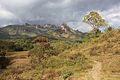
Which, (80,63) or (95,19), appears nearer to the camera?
(80,63)

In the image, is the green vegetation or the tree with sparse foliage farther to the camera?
the tree with sparse foliage

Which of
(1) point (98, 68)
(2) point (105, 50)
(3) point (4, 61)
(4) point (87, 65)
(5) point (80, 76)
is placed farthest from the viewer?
(3) point (4, 61)

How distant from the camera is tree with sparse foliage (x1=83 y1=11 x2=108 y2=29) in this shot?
323ft

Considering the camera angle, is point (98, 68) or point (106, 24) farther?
Answer: point (106, 24)

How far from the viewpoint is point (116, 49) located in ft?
194

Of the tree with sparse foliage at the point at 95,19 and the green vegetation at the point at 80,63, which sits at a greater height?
the tree with sparse foliage at the point at 95,19

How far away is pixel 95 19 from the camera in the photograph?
99.1 m

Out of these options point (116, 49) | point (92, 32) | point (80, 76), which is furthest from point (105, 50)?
point (92, 32)

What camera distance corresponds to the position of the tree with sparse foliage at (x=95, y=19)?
98375 mm

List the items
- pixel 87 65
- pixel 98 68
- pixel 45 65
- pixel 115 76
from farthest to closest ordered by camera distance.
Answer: pixel 45 65 < pixel 87 65 < pixel 98 68 < pixel 115 76

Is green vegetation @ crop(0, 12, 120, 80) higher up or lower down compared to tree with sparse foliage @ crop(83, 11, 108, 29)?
lower down

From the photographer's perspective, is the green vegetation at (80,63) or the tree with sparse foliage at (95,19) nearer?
the green vegetation at (80,63)

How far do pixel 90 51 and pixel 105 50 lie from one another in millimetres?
5051

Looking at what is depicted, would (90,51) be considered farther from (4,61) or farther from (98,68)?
(4,61)
